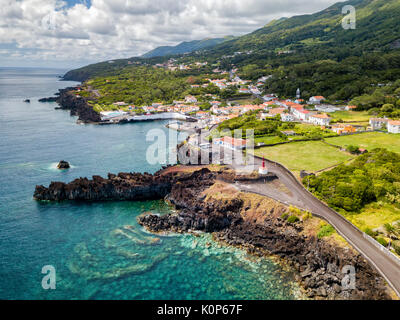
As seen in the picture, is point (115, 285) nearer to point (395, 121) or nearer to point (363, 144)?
point (363, 144)

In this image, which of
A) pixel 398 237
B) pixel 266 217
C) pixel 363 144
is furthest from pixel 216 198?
pixel 363 144

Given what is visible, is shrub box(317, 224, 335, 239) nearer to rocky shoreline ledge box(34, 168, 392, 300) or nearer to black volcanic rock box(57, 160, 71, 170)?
rocky shoreline ledge box(34, 168, 392, 300)

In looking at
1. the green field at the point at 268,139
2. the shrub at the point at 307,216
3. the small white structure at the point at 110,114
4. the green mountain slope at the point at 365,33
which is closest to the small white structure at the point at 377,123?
the green field at the point at 268,139

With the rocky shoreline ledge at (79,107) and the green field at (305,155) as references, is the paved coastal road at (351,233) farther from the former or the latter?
the rocky shoreline ledge at (79,107)

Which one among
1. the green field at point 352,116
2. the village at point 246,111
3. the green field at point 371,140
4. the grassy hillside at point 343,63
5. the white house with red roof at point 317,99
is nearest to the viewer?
the green field at point 371,140

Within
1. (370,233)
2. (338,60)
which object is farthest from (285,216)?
(338,60)

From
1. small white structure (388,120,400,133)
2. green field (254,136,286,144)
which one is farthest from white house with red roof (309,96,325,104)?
green field (254,136,286,144)

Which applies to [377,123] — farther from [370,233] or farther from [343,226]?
[370,233]
